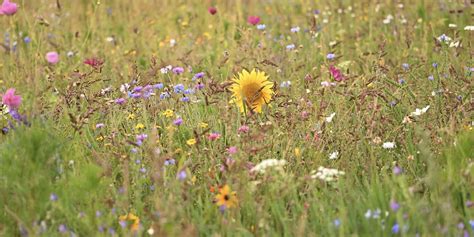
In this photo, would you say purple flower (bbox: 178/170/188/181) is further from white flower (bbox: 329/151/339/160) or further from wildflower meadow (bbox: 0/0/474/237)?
white flower (bbox: 329/151/339/160)

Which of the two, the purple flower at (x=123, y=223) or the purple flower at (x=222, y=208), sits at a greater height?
the purple flower at (x=123, y=223)

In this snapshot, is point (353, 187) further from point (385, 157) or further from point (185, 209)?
A: point (185, 209)

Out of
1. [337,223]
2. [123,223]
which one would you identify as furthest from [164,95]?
[337,223]

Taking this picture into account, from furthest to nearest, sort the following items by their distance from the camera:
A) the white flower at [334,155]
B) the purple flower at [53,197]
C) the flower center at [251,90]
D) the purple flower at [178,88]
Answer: the purple flower at [178,88]
the flower center at [251,90]
the white flower at [334,155]
the purple flower at [53,197]

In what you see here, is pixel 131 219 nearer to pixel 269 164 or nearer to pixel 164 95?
pixel 269 164

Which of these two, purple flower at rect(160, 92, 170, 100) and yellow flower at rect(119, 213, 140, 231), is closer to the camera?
yellow flower at rect(119, 213, 140, 231)

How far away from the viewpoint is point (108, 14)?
585cm

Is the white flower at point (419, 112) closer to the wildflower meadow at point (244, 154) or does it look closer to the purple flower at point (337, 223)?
the wildflower meadow at point (244, 154)

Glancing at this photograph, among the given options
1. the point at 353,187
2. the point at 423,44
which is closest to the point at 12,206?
the point at 353,187

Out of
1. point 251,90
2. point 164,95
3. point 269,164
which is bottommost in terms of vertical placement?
point 164,95

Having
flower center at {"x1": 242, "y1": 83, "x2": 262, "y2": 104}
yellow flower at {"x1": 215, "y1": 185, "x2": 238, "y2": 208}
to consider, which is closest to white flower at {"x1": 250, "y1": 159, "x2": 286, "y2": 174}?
yellow flower at {"x1": 215, "y1": 185, "x2": 238, "y2": 208}

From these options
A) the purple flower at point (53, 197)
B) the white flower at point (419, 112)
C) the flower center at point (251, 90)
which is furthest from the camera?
the flower center at point (251, 90)

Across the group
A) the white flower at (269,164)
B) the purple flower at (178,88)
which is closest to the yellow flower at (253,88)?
the purple flower at (178,88)

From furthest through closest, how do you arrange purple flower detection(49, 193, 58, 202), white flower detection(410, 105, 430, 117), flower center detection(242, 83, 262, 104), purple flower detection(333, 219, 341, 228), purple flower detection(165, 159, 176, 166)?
flower center detection(242, 83, 262, 104), white flower detection(410, 105, 430, 117), purple flower detection(165, 159, 176, 166), purple flower detection(49, 193, 58, 202), purple flower detection(333, 219, 341, 228)
